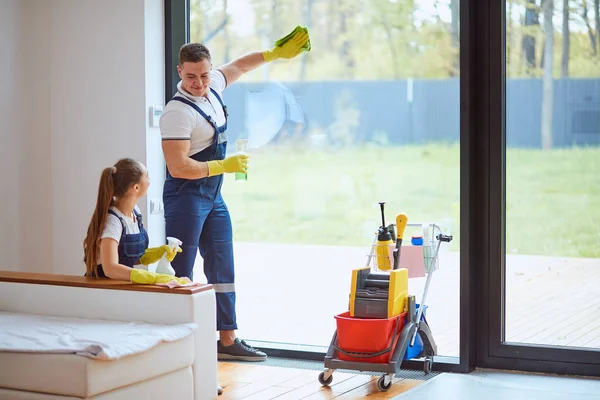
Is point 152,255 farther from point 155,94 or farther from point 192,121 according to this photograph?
point 155,94

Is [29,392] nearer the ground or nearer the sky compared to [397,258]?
nearer the ground

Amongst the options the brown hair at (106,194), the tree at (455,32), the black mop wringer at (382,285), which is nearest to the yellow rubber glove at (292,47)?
the tree at (455,32)

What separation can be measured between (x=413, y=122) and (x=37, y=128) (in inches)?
81.0

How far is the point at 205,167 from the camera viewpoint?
4.25 metres

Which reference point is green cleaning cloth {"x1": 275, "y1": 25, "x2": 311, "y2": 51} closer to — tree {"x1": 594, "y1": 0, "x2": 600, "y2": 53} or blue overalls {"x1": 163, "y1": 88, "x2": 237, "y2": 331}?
blue overalls {"x1": 163, "y1": 88, "x2": 237, "y2": 331}

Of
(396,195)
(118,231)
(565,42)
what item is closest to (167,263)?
(118,231)

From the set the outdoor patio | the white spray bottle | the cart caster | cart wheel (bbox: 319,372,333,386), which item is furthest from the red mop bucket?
the white spray bottle

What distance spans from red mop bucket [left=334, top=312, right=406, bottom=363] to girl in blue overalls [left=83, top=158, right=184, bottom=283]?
840 mm

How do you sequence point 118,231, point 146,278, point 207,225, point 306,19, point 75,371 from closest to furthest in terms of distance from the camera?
point 75,371
point 146,278
point 118,231
point 207,225
point 306,19

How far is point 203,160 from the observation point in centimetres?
438

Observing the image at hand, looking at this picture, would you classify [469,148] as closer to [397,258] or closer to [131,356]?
[397,258]

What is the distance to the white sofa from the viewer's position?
3193mm

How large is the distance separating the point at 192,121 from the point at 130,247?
66cm

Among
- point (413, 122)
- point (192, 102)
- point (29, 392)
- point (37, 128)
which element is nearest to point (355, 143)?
point (413, 122)
